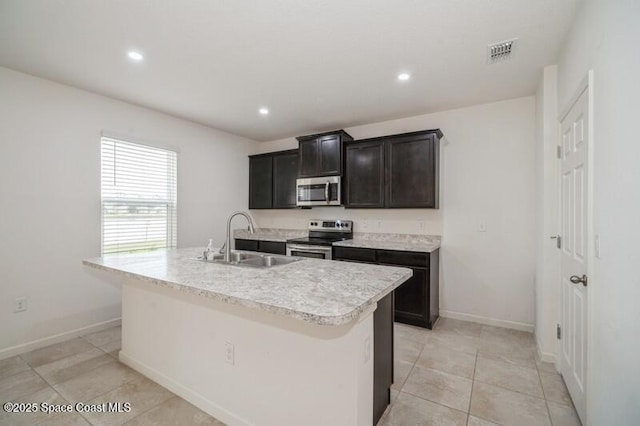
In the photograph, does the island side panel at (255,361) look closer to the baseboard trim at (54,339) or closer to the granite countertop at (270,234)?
the baseboard trim at (54,339)

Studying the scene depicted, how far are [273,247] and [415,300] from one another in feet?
7.13

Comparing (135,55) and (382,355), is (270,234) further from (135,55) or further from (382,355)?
(382,355)

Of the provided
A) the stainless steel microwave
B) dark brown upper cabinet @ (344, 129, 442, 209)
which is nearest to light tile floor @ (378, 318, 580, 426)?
dark brown upper cabinet @ (344, 129, 442, 209)

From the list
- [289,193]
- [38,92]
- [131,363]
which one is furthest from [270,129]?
[131,363]

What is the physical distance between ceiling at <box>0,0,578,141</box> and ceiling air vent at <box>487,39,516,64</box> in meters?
0.05

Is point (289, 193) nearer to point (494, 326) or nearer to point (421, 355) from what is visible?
point (421, 355)

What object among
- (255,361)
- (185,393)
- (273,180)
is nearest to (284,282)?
(255,361)

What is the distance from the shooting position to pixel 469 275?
3.46 m

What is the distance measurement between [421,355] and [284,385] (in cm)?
164

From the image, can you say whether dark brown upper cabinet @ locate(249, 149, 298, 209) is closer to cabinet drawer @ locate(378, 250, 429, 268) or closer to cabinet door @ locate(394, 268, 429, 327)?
cabinet drawer @ locate(378, 250, 429, 268)

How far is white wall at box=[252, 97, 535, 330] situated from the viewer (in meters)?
3.16

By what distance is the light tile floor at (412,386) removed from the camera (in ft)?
5.82

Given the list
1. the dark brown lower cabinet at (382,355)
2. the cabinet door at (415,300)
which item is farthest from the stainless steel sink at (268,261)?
the cabinet door at (415,300)

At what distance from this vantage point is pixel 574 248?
1923 mm
